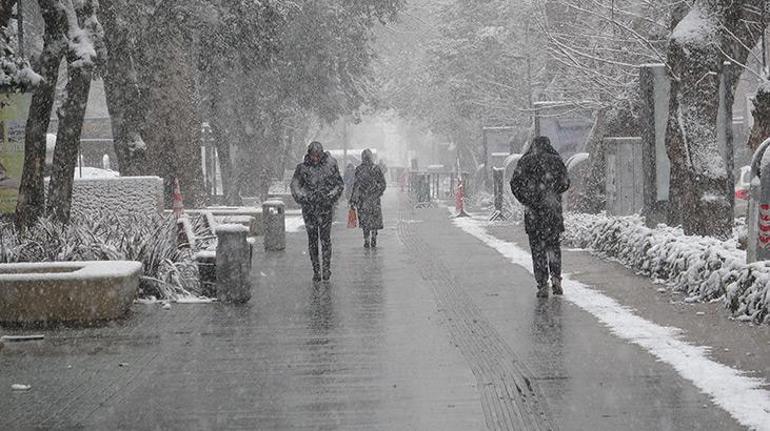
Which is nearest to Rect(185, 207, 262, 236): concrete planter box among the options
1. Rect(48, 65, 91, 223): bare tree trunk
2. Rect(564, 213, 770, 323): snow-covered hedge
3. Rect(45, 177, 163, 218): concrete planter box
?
Rect(45, 177, 163, 218): concrete planter box

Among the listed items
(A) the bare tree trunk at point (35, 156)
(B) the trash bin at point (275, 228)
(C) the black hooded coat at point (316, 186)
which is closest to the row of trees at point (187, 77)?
(A) the bare tree trunk at point (35, 156)

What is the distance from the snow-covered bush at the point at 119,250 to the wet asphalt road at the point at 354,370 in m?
0.84

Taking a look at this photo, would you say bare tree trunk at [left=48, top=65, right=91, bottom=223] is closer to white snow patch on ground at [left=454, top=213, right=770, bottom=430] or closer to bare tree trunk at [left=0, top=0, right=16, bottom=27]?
bare tree trunk at [left=0, top=0, right=16, bottom=27]

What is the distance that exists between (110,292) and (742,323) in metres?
5.92

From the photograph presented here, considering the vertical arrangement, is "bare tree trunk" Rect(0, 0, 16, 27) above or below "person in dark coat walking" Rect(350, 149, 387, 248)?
above

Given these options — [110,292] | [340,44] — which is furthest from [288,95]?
[110,292]

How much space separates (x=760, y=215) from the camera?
41.3ft

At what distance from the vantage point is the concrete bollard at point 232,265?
46.3 feet

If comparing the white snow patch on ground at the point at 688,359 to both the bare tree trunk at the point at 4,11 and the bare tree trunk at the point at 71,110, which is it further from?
the bare tree trunk at the point at 71,110

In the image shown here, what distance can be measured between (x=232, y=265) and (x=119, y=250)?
137cm

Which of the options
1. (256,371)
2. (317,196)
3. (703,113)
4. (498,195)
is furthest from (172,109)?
(256,371)

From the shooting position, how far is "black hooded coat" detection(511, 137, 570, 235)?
14.3 meters

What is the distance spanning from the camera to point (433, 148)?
10156 centimetres

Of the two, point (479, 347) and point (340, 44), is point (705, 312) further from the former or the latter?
point (340, 44)
